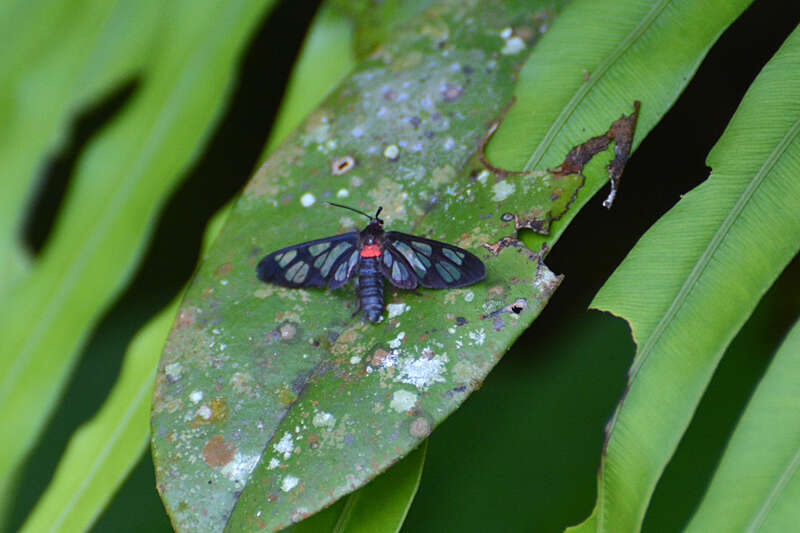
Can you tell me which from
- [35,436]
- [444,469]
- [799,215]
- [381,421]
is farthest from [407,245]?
[35,436]

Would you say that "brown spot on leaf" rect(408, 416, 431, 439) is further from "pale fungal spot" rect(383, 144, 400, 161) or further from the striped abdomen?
"pale fungal spot" rect(383, 144, 400, 161)

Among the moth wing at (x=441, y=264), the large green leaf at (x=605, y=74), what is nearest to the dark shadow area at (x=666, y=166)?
the large green leaf at (x=605, y=74)

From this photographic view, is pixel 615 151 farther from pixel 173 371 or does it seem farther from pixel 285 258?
pixel 173 371

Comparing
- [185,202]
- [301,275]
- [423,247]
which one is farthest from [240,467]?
[185,202]

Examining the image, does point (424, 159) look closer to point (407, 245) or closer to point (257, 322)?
point (407, 245)

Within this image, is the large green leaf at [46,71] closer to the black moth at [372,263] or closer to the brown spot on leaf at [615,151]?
the black moth at [372,263]

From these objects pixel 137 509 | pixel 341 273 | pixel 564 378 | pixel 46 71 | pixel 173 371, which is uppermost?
pixel 46 71
